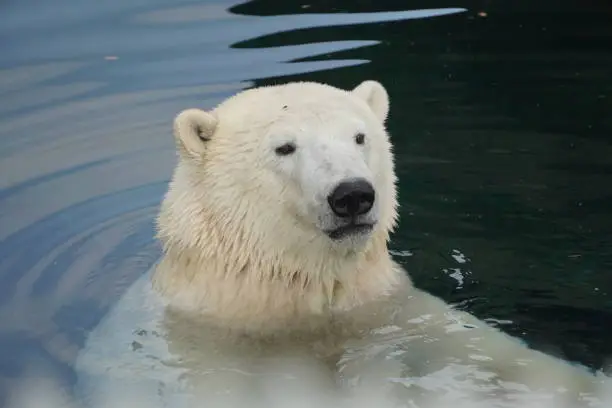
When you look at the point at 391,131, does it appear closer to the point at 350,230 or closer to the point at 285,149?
the point at 285,149

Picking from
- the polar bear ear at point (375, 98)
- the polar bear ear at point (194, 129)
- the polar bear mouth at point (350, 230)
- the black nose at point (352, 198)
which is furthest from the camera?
the polar bear ear at point (375, 98)

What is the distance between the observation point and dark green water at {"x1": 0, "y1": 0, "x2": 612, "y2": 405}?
6.44 m

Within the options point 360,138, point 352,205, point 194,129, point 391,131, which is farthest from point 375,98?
point 391,131

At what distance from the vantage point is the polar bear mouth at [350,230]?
5.10m

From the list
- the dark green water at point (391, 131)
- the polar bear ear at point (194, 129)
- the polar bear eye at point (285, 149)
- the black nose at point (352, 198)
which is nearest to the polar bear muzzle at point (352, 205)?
the black nose at point (352, 198)

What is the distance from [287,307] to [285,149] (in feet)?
2.48

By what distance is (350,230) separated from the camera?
5.12m

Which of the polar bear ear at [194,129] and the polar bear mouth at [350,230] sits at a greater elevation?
the polar bear ear at [194,129]

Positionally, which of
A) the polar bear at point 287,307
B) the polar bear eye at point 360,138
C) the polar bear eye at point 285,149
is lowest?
the polar bear at point 287,307

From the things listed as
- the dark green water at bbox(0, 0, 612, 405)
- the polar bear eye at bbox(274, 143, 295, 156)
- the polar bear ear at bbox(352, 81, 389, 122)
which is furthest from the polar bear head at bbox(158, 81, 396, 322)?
the dark green water at bbox(0, 0, 612, 405)

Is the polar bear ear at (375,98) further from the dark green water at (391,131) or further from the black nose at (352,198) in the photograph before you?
the dark green water at (391,131)

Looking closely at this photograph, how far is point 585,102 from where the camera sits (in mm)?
9133

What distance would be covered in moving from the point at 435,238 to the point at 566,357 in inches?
56.1

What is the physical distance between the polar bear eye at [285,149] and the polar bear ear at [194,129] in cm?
38
